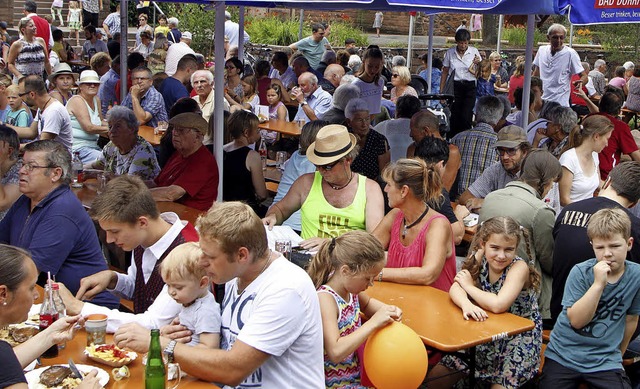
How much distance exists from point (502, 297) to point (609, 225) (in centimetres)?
64

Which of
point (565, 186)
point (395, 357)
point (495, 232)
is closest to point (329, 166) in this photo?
point (495, 232)

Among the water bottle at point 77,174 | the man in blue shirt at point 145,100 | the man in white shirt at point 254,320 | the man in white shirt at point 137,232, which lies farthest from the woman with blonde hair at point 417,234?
the man in blue shirt at point 145,100

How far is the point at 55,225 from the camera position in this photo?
4.16 m

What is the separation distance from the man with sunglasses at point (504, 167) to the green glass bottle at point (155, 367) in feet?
12.2

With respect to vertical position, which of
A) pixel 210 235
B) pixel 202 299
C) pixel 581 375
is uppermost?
pixel 210 235

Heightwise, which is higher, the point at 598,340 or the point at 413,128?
the point at 413,128

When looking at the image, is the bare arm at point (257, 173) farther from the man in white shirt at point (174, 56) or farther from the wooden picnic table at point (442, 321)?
the man in white shirt at point (174, 56)

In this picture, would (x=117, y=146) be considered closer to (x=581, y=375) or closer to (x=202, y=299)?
(x=202, y=299)

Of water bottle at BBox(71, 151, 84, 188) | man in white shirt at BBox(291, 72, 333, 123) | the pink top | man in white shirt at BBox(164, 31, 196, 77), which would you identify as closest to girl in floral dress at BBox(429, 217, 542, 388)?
the pink top

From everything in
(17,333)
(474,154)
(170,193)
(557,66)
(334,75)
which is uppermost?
(557,66)

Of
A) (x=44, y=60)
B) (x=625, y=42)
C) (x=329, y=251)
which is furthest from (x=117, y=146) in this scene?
(x=625, y=42)

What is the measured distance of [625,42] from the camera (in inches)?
898

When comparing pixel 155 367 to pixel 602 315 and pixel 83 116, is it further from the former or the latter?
pixel 83 116

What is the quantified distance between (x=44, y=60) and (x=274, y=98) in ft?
15.6
